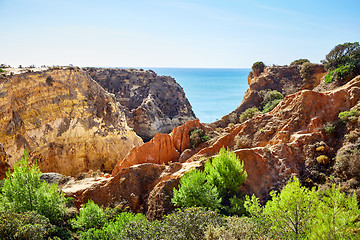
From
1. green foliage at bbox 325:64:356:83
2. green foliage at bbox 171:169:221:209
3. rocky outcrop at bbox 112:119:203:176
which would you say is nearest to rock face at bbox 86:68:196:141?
rocky outcrop at bbox 112:119:203:176

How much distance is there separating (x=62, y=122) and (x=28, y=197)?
1899cm

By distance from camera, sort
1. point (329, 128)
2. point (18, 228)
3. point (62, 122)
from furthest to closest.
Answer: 1. point (62, 122)
2. point (329, 128)
3. point (18, 228)

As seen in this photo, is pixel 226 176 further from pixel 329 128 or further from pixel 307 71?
pixel 307 71

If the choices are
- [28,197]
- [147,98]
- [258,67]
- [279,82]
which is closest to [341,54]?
[279,82]

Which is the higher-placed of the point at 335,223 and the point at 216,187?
the point at 335,223

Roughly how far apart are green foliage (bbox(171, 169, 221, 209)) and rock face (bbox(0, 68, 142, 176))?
1932cm

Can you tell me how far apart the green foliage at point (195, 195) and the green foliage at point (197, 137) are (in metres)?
10.4

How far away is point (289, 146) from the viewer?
63.5 ft

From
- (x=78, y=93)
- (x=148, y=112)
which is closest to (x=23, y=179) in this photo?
(x=78, y=93)

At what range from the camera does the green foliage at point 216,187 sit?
1480 centimetres

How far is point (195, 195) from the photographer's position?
14.8 metres

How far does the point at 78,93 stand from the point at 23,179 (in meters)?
Result: 21.2

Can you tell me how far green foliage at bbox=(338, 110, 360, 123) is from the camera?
18.7 m

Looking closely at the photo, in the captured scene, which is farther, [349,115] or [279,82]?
[279,82]
